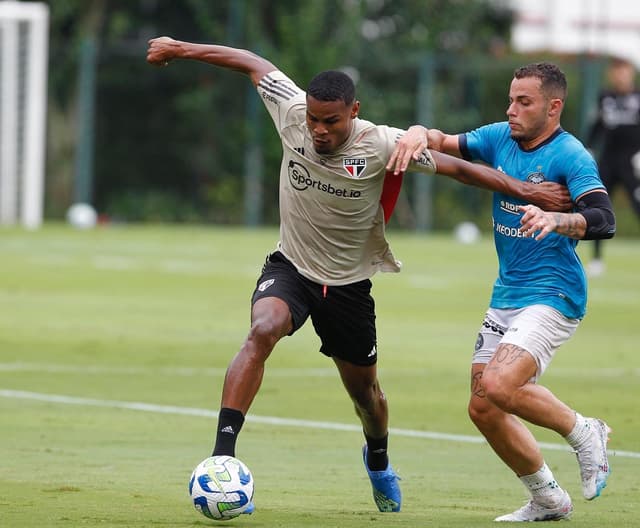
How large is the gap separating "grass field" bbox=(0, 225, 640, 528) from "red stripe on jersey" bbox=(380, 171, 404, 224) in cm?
158

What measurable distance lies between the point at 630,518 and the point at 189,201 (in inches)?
1234

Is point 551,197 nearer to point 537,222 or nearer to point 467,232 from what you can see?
point 537,222

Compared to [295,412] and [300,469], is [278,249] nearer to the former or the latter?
[300,469]

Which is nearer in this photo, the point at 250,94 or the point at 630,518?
the point at 630,518

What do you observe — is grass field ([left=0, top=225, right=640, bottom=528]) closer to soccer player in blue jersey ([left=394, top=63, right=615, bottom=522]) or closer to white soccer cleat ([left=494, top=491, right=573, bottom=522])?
white soccer cleat ([left=494, top=491, right=573, bottom=522])

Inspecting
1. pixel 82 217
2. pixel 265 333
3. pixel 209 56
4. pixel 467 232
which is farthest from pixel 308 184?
pixel 82 217

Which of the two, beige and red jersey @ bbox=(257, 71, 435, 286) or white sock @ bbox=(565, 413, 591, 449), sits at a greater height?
beige and red jersey @ bbox=(257, 71, 435, 286)

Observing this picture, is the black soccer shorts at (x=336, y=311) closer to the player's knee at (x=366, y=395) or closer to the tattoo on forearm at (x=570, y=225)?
the player's knee at (x=366, y=395)

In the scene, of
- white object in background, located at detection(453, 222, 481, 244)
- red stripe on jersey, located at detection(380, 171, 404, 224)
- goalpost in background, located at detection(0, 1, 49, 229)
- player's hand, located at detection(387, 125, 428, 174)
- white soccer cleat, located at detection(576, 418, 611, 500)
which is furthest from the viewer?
white object in background, located at detection(453, 222, 481, 244)

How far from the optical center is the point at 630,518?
769 centimetres

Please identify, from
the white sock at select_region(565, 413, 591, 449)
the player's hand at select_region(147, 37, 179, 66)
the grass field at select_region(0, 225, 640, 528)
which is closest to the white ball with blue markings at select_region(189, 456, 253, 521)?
the grass field at select_region(0, 225, 640, 528)

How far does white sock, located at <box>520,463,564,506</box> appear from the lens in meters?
7.75

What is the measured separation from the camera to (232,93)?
3738 centimetres

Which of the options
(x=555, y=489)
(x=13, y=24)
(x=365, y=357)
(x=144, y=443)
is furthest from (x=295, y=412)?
(x=13, y=24)
